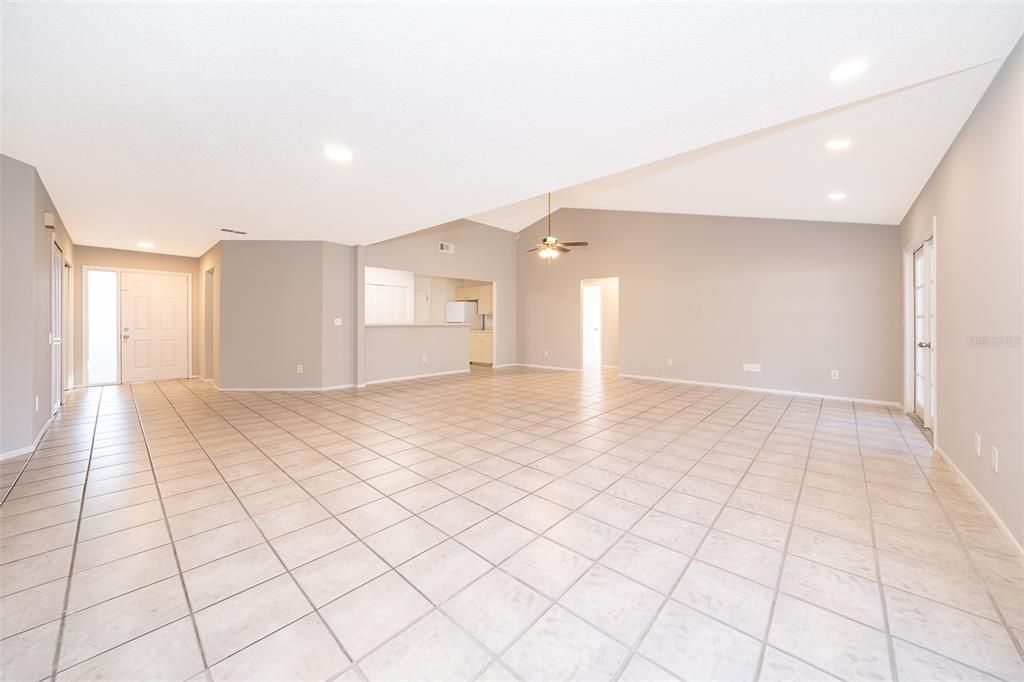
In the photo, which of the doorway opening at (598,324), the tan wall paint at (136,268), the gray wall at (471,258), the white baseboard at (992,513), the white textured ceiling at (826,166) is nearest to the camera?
the white baseboard at (992,513)

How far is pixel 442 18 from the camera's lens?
63.2 inches

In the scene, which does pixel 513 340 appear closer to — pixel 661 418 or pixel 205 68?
pixel 661 418

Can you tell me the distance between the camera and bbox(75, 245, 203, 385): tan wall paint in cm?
626

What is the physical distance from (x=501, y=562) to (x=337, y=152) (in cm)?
286

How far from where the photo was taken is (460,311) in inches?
398

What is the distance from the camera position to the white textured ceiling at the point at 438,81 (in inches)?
63.8

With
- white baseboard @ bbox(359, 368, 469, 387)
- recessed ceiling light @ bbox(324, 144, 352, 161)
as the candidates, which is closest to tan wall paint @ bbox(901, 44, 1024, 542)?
recessed ceiling light @ bbox(324, 144, 352, 161)

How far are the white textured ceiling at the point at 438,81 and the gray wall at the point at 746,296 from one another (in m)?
2.66

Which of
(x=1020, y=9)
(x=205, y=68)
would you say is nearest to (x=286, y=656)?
(x=205, y=68)

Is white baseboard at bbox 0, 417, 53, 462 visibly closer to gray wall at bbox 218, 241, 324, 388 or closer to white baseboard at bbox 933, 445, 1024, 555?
gray wall at bbox 218, 241, 324, 388

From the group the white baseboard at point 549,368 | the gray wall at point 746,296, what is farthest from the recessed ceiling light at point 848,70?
the white baseboard at point 549,368

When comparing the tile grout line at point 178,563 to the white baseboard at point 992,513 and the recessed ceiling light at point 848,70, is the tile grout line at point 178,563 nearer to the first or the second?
the white baseboard at point 992,513

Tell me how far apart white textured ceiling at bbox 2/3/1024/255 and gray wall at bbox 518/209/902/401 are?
2665 mm

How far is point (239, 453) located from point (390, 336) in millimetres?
3933
